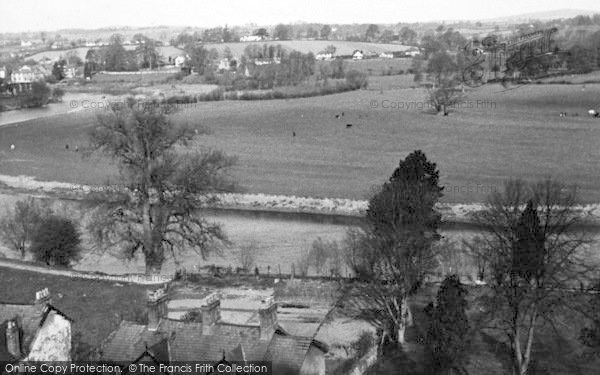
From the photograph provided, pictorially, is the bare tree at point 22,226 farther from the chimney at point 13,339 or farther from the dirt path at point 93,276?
the chimney at point 13,339

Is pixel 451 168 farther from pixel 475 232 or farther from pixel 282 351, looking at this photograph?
pixel 282 351

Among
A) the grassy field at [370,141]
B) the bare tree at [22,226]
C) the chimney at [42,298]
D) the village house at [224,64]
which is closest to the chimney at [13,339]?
the chimney at [42,298]

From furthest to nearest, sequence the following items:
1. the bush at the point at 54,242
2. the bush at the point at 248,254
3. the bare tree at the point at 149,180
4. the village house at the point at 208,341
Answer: the bush at the point at 248,254 → the bush at the point at 54,242 → the bare tree at the point at 149,180 → the village house at the point at 208,341

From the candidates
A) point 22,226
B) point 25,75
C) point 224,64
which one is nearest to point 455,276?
point 22,226

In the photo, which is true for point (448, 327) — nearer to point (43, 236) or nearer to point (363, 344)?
point (363, 344)

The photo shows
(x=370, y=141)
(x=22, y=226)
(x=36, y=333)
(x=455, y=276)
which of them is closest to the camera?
(x=36, y=333)

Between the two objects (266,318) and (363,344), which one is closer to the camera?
(266,318)

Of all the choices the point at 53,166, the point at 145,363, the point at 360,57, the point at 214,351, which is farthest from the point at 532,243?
the point at 360,57

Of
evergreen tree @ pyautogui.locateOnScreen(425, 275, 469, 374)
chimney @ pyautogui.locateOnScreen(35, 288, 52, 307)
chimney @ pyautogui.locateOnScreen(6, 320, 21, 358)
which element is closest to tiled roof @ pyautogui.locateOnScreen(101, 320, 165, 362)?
chimney @ pyautogui.locateOnScreen(35, 288, 52, 307)
